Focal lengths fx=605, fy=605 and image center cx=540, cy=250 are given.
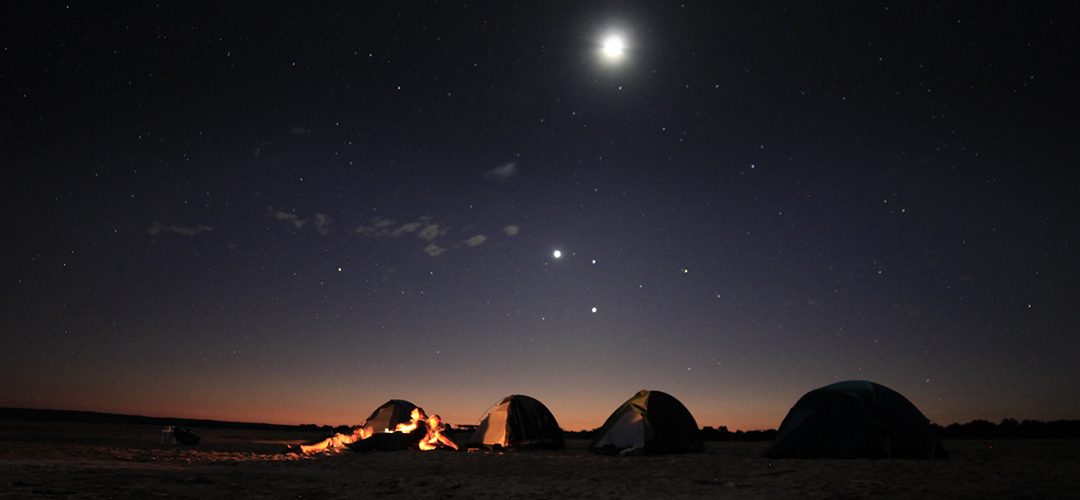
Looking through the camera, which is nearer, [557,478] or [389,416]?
[557,478]

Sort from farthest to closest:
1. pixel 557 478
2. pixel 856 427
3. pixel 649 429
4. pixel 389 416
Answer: pixel 389 416
pixel 649 429
pixel 856 427
pixel 557 478

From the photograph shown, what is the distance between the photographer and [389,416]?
77.8 ft

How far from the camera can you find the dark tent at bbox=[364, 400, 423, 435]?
23.4 meters

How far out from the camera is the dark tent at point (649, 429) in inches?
697

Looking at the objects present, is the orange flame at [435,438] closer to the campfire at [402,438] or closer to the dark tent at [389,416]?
the campfire at [402,438]

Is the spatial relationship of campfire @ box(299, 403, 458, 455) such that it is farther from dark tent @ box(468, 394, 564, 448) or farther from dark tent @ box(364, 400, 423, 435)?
dark tent @ box(468, 394, 564, 448)

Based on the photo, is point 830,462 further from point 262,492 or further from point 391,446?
point 391,446

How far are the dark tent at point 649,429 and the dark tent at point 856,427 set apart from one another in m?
3.56

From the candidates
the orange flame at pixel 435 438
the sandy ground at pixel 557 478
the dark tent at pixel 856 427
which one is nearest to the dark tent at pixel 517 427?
the orange flame at pixel 435 438

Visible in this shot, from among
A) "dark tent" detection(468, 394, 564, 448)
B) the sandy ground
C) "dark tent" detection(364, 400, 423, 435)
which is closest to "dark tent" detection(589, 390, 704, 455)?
the sandy ground

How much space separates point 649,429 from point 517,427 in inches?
223

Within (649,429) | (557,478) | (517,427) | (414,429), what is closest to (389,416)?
(414,429)

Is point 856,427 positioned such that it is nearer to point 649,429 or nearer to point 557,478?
point 649,429

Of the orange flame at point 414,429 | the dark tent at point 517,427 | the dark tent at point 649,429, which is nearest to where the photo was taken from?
the dark tent at point 649,429
